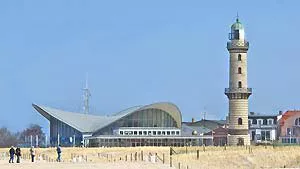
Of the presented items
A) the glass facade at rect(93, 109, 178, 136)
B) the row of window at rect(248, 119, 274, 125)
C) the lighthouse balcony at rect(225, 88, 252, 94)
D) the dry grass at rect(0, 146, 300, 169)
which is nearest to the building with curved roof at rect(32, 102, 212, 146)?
the glass facade at rect(93, 109, 178, 136)

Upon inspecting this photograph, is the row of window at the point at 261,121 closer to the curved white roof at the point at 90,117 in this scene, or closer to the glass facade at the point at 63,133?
the curved white roof at the point at 90,117

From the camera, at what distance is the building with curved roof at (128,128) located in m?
101

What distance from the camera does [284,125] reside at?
118 m

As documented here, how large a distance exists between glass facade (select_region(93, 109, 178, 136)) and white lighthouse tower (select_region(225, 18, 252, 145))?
14274 millimetres

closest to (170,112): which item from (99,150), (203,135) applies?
(203,135)

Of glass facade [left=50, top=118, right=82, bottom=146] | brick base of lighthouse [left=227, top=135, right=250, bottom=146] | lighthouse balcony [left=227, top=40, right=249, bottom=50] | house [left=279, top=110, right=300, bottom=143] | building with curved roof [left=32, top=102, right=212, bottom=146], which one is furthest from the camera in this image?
house [left=279, top=110, right=300, bottom=143]

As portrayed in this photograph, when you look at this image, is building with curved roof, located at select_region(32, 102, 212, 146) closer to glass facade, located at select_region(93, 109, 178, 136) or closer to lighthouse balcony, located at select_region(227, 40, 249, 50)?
glass facade, located at select_region(93, 109, 178, 136)

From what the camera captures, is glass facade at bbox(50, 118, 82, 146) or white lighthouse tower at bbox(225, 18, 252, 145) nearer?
white lighthouse tower at bbox(225, 18, 252, 145)

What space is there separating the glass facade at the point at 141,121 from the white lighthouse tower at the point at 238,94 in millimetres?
14274

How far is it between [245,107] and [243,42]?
810 centimetres

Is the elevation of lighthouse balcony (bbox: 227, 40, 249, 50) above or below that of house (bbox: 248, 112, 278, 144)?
above

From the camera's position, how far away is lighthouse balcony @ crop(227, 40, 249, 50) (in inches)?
3775

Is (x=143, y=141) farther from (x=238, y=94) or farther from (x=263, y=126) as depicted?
(x=263, y=126)

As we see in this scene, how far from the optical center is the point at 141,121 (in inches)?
4131
